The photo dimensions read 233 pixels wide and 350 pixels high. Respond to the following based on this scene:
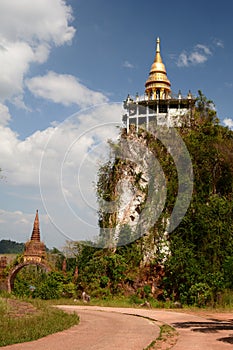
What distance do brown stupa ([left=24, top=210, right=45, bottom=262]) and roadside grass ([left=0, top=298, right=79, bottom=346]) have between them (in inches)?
480

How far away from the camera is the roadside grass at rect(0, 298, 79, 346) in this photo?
786cm

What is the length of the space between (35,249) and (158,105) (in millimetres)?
12839

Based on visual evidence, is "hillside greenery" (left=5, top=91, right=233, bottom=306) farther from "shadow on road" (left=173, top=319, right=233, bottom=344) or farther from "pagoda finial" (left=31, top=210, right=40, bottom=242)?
"shadow on road" (left=173, top=319, right=233, bottom=344)

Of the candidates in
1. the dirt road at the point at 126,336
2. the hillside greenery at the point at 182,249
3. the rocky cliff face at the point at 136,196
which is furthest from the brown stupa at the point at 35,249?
the dirt road at the point at 126,336

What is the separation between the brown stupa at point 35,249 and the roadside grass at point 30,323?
12183 mm

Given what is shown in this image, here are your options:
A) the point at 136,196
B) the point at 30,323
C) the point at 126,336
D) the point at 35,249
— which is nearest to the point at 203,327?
the point at 126,336

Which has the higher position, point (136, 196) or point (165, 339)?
point (136, 196)

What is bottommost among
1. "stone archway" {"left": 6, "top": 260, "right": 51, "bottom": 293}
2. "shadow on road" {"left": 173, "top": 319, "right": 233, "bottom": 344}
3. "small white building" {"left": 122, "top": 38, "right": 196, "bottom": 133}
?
"shadow on road" {"left": 173, "top": 319, "right": 233, "bottom": 344}

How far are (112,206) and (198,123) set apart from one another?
7461 mm

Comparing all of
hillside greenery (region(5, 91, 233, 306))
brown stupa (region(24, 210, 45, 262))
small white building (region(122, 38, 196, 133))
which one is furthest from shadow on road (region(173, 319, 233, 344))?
small white building (region(122, 38, 196, 133))

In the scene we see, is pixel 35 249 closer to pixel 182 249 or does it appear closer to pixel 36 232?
pixel 36 232

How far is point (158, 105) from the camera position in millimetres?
28781

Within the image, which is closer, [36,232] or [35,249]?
[35,249]

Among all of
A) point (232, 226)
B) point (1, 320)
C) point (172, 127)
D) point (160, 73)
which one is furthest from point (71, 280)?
point (160, 73)
